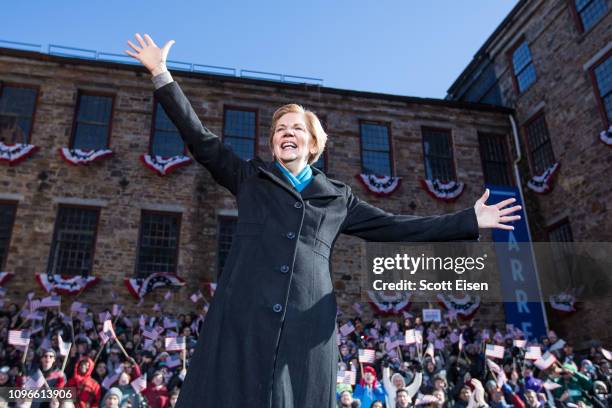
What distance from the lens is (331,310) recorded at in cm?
197

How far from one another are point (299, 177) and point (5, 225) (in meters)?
13.7

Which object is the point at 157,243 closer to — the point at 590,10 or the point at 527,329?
the point at 527,329

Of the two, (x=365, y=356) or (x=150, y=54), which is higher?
(x=150, y=54)

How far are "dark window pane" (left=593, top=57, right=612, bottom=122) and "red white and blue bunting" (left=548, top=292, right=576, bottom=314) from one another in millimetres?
5152

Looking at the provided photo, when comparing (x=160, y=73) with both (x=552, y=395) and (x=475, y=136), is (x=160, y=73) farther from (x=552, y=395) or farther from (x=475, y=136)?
(x=475, y=136)

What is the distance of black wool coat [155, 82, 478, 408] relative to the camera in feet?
5.75

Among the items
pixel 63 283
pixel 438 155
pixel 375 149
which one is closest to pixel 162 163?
pixel 63 283

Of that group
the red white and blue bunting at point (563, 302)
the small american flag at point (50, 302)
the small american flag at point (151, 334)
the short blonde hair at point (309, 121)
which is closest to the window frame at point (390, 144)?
the red white and blue bunting at point (563, 302)

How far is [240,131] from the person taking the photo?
16016mm

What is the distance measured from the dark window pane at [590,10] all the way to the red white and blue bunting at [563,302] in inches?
313

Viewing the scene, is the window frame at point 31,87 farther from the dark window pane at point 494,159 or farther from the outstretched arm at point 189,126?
the dark window pane at point 494,159

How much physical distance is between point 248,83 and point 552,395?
12037 millimetres

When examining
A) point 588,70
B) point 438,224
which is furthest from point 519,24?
point 438,224

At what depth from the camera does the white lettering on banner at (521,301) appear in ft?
47.6
